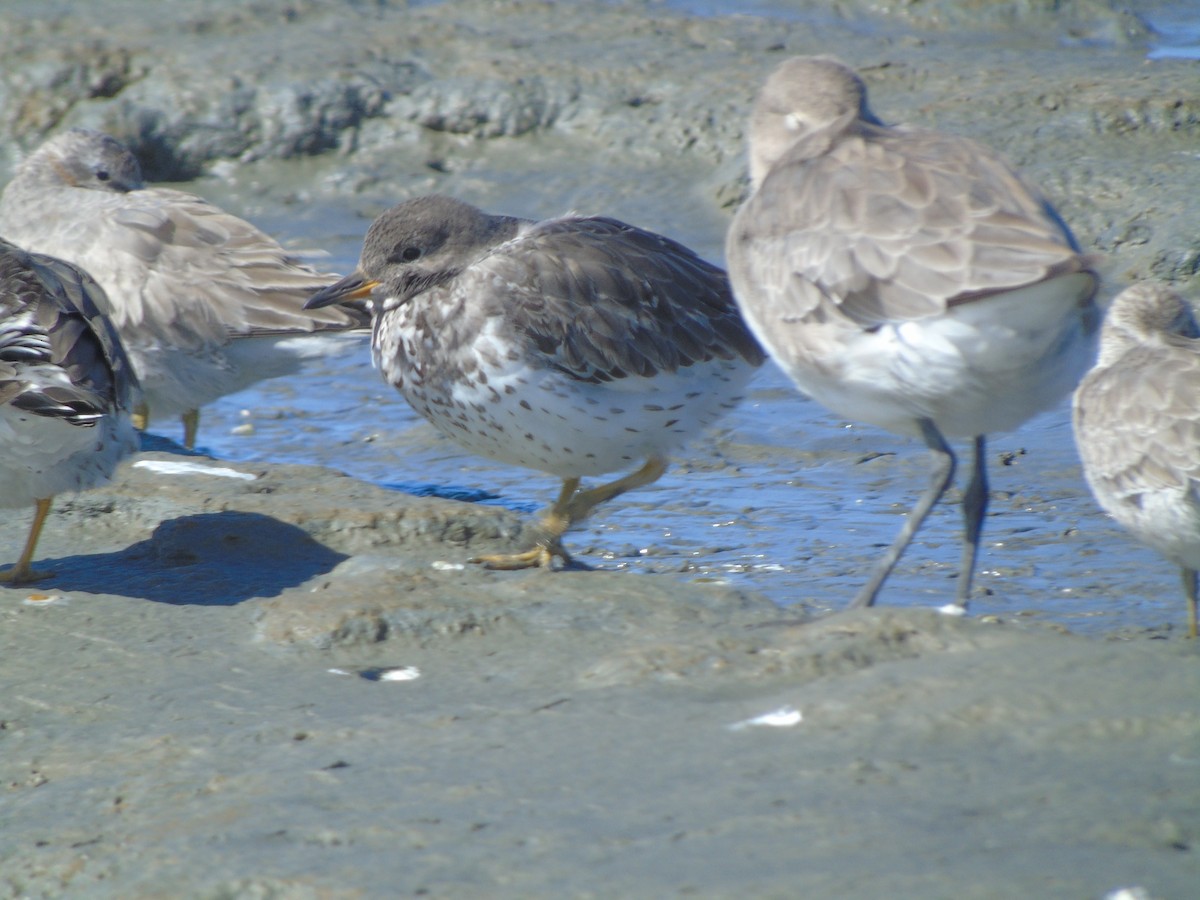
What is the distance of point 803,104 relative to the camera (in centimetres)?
494

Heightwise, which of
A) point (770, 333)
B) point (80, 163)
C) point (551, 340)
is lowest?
point (80, 163)

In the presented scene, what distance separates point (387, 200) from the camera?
1112 cm

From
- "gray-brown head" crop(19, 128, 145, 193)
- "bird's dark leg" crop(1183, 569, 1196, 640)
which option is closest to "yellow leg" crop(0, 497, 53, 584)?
"gray-brown head" crop(19, 128, 145, 193)

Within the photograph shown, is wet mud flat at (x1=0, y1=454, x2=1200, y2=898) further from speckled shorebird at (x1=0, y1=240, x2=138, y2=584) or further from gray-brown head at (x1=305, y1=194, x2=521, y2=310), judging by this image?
gray-brown head at (x1=305, y1=194, x2=521, y2=310)

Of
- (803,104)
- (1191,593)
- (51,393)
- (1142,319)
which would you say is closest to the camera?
(51,393)

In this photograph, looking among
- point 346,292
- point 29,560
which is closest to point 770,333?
point 346,292

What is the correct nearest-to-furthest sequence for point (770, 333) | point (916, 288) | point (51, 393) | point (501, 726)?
point (501, 726), point (916, 288), point (770, 333), point (51, 393)

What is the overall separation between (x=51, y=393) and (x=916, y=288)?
273 centimetres

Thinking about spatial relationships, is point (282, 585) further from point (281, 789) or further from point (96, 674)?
point (281, 789)

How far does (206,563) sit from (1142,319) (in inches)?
140

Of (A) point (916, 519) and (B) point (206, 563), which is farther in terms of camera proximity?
(B) point (206, 563)

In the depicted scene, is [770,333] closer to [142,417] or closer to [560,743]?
[560,743]

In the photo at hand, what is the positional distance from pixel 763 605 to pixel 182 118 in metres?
8.55

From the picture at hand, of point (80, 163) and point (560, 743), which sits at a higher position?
point (80, 163)
